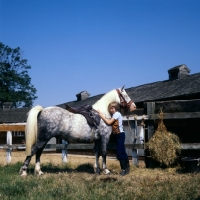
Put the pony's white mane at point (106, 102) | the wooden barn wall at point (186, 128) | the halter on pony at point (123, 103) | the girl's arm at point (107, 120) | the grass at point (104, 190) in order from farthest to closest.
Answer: the wooden barn wall at point (186, 128) → the halter on pony at point (123, 103) → the pony's white mane at point (106, 102) → the girl's arm at point (107, 120) → the grass at point (104, 190)

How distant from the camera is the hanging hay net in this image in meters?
8.05

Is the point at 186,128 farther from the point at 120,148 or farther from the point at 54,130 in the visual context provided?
the point at 54,130

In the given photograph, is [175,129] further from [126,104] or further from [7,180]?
[7,180]

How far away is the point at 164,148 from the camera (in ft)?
26.5

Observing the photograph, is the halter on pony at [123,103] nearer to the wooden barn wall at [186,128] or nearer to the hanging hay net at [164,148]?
the hanging hay net at [164,148]

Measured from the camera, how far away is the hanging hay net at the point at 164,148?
8047mm

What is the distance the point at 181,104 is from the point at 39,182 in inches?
180

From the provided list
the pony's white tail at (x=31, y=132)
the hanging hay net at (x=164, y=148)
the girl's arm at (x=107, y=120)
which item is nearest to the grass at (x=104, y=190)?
the pony's white tail at (x=31, y=132)

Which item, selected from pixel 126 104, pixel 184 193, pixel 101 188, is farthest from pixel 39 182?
pixel 126 104

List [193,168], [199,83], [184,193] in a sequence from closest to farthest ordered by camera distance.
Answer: [184,193] → [193,168] → [199,83]

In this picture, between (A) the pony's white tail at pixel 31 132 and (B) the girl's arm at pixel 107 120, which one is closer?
(A) the pony's white tail at pixel 31 132

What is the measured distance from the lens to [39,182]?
590 centimetres

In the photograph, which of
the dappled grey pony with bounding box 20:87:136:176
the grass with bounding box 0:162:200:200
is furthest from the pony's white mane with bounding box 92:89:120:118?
the grass with bounding box 0:162:200:200

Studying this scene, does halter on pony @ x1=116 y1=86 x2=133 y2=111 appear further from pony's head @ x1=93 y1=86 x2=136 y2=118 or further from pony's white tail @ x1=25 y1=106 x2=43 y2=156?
pony's white tail @ x1=25 y1=106 x2=43 y2=156
